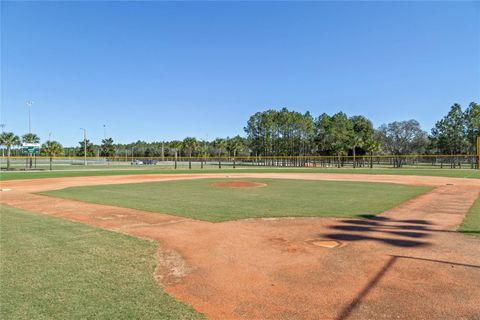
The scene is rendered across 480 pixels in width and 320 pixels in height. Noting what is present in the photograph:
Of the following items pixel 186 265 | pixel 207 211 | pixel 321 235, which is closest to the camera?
pixel 186 265


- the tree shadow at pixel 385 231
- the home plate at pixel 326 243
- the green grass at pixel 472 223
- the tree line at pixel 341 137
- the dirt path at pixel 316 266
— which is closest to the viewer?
the dirt path at pixel 316 266

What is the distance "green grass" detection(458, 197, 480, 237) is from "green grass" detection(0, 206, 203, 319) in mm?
8036

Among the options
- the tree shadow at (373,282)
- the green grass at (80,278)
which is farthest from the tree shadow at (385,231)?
the green grass at (80,278)

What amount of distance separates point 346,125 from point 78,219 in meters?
76.0

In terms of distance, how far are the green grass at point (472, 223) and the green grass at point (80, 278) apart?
8.04m

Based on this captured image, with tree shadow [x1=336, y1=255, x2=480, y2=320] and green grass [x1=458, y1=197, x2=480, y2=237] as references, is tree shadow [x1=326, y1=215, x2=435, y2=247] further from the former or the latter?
tree shadow [x1=336, y1=255, x2=480, y2=320]

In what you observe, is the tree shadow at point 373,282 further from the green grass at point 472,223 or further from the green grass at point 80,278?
the green grass at point 472,223

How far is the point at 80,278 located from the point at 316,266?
3967mm

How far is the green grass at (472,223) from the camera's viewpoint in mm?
9141

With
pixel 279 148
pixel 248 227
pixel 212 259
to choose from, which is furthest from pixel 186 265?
pixel 279 148

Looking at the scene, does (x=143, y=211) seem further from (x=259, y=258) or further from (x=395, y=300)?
(x=395, y=300)

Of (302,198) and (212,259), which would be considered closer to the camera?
(212,259)

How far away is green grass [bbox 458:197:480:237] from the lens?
9.14 meters

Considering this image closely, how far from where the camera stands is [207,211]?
12.3m
